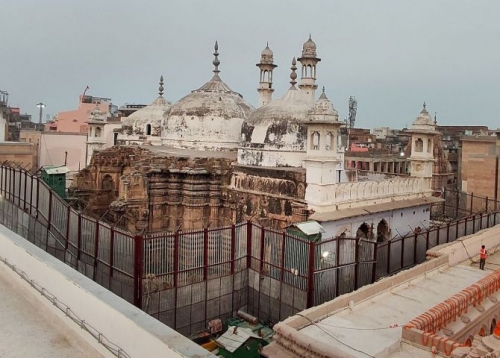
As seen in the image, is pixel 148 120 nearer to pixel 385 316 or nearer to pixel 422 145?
pixel 422 145

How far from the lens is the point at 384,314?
7.11 meters

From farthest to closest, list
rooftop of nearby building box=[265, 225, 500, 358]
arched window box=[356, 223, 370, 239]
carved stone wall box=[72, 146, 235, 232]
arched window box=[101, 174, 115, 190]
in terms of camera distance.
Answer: arched window box=[101, 174, 115, 190], carved stone wall box=[72, 146, 235, 232], arched window box=[356, 223, 370, 239], rooftop of nearby building box=[265, 225, 500, 358]

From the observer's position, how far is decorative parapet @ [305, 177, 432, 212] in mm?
13086

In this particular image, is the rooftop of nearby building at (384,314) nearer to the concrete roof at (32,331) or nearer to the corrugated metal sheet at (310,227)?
the concrete roof at (32,331)

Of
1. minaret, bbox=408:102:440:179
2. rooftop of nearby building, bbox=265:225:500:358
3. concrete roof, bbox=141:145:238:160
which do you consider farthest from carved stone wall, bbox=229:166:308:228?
minaret, bbox=408:102:440:179

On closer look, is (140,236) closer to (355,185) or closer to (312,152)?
(312,152)

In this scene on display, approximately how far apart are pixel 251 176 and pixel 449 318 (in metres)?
9.45

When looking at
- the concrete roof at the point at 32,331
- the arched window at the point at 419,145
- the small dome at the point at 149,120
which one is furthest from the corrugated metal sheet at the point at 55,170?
the arched window at the point at 419,145

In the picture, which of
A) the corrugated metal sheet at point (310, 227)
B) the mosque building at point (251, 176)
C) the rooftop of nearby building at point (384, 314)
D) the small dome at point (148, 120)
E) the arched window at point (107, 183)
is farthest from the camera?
the small dome at point (148, 120)

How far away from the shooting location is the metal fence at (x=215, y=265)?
367 inches

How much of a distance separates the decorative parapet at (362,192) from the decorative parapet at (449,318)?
5761 millimetres

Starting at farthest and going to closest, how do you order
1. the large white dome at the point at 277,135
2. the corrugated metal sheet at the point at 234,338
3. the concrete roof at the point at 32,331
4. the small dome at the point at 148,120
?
the small dome at the point at 148,120, the large white dome at the point at 277,135, the corrugated metal sheet at the point at 234,338, the concrete roof at the point at 32,331

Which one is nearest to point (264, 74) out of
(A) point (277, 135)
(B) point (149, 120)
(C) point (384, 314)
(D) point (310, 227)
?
(B) point (149, 120)

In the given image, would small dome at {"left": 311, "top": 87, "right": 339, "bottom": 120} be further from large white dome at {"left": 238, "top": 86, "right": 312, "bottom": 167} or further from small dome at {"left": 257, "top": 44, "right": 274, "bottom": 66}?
small dome at {"left": 257, "top": 44, "right": 274, "bottom": 66}
